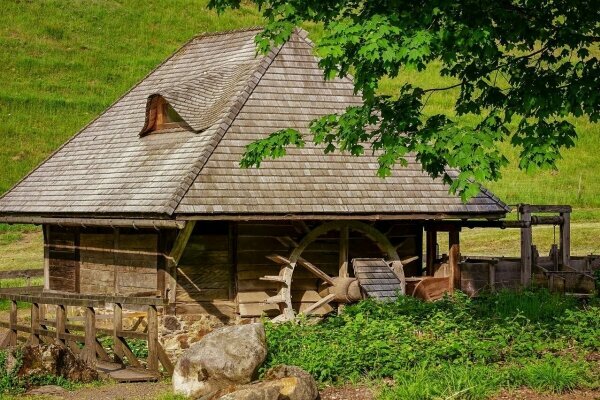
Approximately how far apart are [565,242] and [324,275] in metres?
5.20

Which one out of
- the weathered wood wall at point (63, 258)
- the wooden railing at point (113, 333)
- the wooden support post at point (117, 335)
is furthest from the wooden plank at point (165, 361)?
the weathered wood wall at point (63, 258)

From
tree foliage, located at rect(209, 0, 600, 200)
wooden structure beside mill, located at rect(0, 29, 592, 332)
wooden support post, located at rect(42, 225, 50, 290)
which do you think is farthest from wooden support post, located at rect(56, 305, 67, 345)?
wooden support post, located at rect(42, 225, 50, 290)

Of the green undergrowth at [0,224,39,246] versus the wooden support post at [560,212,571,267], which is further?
the green undergrowth at [0,224,39,246]

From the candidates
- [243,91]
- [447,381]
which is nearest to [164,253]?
[243,91]

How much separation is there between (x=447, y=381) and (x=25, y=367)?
18.3 feet

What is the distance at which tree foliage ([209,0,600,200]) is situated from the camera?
1122 centimetres

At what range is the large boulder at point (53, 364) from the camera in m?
13.3

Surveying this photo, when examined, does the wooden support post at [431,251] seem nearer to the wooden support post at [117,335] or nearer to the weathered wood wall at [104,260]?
the weathered wood wall at [104,260]

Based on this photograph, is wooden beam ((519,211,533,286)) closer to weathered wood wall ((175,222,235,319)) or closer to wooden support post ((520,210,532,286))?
wooden support post ((520,210,532,286))

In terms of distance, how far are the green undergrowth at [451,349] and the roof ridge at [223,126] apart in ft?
10.5

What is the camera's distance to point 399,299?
15.5m

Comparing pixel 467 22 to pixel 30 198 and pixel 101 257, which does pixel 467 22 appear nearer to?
pixel 101 257

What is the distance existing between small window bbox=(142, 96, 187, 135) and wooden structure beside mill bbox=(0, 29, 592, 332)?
3 centimetres

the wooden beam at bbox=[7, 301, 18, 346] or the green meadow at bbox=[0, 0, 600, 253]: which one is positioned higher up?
the green meadow at bbox=[0, 0, 600, 253]
